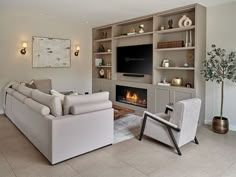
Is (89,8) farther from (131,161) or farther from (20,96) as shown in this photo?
(131,161)

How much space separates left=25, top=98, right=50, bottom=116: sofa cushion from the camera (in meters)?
2.81

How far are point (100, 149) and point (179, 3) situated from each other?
3386 mm

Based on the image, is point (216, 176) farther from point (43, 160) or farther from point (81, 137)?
point (43, 160)

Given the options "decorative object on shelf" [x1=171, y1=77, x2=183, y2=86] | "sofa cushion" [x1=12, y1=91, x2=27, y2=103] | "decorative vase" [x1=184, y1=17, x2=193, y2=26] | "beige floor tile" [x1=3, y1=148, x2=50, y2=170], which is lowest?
"beige floor tile" [x1=3, y1=148, x2=50, y2=170]

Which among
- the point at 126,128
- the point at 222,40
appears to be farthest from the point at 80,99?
the point at 222,40

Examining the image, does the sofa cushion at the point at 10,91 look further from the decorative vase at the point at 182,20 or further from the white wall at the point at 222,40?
the white wall at the point at 222,40

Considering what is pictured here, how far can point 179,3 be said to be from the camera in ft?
13.8

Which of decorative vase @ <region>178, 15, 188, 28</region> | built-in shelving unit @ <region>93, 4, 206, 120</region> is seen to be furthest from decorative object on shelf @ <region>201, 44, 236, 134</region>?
decorative vase @ <region>178, 15, 188, 28</region>

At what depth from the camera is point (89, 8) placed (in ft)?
15.4

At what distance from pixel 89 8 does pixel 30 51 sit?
2247 mm

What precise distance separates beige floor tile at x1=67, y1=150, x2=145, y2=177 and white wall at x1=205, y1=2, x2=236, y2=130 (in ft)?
9.25

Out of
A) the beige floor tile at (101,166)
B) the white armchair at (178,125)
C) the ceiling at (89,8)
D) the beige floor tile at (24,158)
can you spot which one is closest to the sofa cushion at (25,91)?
the beige floor tile at (24,158)

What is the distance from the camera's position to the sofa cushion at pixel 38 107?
281 cm

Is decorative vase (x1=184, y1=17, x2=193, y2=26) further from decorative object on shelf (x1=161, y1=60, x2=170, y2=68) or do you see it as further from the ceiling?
decorative object on shelf (x1=161, y1=60, x2=170, y2=68)
